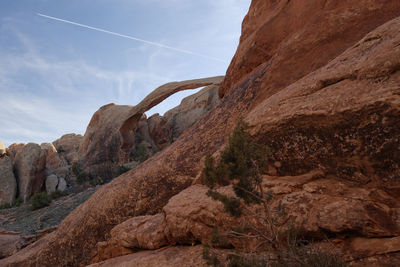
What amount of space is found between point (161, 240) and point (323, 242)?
3170mm

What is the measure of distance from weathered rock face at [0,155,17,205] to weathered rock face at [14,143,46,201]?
26.2 inches

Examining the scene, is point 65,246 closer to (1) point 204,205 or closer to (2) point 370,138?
(1) point 204,205

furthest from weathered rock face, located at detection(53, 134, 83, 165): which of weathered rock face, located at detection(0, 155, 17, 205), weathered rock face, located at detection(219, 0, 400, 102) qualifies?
weathered rock face, located at detection(219, 0, 400, 102)

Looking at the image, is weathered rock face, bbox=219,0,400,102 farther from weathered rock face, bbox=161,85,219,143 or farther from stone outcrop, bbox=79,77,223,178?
weathered rock face, bbox=161,85,219,143

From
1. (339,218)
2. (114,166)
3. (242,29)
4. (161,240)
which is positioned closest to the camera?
(339,218)

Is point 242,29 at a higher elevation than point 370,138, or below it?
higher

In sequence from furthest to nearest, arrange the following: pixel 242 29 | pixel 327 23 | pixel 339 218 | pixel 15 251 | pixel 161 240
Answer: pixel 242 29
pixel 15 251
pixel 327 23
pixel 161 240
pixel 339 218

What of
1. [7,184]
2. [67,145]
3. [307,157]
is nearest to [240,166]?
[307,157]

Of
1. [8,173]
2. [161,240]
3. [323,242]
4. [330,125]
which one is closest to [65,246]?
[161,240]

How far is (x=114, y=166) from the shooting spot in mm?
29641

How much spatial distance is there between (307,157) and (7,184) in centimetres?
3655

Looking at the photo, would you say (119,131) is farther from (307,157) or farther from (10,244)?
(307,157)

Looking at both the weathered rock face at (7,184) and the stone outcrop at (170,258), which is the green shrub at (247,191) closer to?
the stone outcrop at (170,258)

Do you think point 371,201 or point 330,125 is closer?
point 371,201
